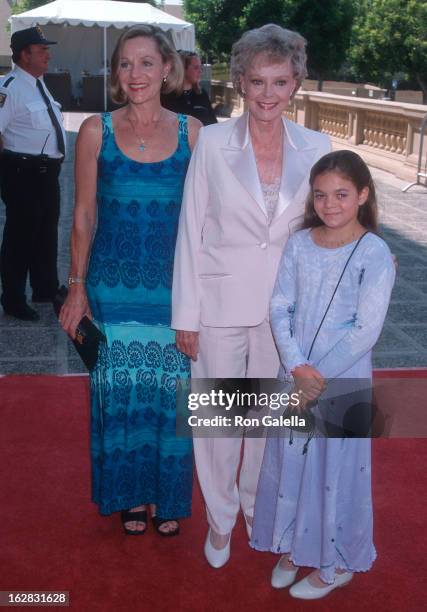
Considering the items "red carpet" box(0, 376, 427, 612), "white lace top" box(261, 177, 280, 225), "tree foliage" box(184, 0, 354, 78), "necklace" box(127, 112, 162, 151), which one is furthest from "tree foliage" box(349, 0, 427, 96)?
"white lace top" box(261, 177, 280, 225)

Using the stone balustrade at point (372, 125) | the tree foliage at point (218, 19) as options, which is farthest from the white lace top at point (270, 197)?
the tree foliage at point (218, 19)

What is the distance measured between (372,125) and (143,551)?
1405 centimetres

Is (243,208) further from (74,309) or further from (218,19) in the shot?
(218,19)

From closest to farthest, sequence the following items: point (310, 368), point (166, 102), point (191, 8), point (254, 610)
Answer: point (310, 368)
point (254, 610)
point (166, 102)
point (191, 8)

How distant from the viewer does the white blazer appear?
113 inches

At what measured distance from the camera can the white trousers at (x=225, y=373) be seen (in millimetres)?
3029

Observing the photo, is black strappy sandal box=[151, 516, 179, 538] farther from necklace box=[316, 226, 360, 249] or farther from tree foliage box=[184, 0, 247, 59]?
tree foliage box=[184, 0, 247, 59]

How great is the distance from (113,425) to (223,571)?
70cm

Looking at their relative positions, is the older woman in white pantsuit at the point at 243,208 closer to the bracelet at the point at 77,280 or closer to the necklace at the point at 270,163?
the necklace at the point at 270,163

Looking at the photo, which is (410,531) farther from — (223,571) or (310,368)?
(310,368)

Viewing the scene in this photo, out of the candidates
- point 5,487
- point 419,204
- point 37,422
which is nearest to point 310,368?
point 5,487

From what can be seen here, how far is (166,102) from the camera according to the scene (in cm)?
623

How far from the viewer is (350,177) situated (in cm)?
270

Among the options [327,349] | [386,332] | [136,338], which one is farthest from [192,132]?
[386,332]
